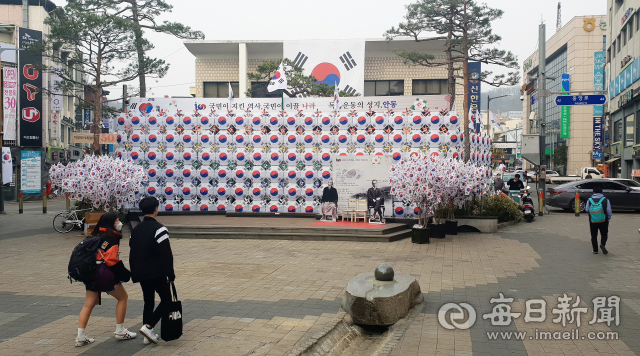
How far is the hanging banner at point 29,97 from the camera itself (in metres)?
31.3

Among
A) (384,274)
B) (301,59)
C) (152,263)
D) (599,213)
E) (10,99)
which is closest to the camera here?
(152,263)

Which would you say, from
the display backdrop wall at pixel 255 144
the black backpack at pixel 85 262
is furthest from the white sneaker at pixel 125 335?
the display backdrop wall at pixel 255 144

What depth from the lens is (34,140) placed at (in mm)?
32406

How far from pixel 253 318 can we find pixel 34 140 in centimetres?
3102

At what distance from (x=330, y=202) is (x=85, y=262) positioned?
11301 mm

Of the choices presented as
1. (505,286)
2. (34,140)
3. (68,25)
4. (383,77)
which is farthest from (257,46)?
(505,286)

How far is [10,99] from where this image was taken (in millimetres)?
29719

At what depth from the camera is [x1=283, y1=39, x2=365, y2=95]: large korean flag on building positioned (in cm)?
3753

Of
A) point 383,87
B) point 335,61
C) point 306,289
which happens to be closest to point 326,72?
A: point 335,61

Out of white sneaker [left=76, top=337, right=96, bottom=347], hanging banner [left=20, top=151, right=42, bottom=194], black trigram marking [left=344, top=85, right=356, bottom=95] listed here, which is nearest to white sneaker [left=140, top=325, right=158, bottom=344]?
white sneaker [left=76, top=337, right=96, bottom=347]

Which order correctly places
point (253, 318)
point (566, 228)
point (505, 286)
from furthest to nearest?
point (566, 228), point (505, 286), point (253, 318)

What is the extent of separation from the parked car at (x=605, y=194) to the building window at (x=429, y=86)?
20846 mm

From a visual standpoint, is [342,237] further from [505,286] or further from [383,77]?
[383,77]

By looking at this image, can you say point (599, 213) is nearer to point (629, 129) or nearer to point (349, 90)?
point (349, 90)
